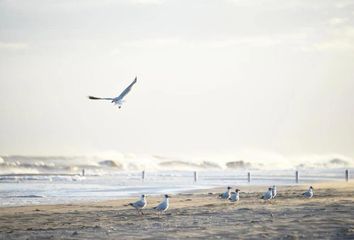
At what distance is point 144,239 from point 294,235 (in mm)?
3189

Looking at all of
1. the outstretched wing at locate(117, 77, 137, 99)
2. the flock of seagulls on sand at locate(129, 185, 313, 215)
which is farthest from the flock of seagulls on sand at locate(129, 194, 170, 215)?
the outstretched wing at locate(117, 77, 137, 99)

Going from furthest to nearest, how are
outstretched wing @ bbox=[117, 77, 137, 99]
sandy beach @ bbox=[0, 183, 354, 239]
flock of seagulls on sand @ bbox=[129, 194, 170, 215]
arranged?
outstretched wing @ bbox=[117, 77, 137, 99] → flock of seagulls on sand @ bbox=[129, 194, 170, 215] → sandy beach @ bbox=[0, 183, 354, 239]

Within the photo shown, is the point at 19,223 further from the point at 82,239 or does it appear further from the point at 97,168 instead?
the point at 97,168

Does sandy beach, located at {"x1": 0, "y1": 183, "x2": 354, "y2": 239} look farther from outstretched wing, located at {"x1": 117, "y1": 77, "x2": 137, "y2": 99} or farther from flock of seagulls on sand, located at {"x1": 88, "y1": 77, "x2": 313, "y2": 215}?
outstretched wing, located at {"x1": 117, "y1": 77, "x2": 137, "y2": 99}

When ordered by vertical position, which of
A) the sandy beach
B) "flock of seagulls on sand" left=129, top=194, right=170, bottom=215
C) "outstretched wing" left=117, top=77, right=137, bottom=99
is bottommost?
the sandy beach

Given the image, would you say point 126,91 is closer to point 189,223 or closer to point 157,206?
point 157,206

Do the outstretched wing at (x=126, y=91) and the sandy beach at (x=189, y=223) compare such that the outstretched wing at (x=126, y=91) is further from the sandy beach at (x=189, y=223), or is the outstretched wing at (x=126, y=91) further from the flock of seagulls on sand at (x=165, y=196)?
the sandy beach at (x=189, y=223)

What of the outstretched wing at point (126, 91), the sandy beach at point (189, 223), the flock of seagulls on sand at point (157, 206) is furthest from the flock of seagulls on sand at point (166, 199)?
the outstretched wing at point (126, 91)

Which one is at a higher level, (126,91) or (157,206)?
(126,91)

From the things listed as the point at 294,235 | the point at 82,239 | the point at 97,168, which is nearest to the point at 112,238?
the point at 82,239

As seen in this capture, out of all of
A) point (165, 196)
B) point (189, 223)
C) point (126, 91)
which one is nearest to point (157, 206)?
point (165, 196)

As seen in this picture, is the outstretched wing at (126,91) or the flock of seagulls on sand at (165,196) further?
the outstretched wing at (126,91)

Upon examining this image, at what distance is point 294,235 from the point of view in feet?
48.0

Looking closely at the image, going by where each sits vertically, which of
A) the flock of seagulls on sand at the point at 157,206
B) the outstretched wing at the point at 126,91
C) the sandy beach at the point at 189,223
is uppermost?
the outstretched wing at the point at 126,91
